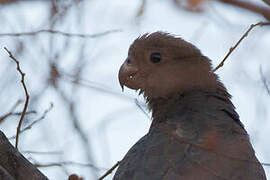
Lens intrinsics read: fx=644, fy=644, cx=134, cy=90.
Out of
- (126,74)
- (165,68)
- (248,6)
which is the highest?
(248,6)

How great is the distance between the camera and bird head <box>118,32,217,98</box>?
6.23 meters

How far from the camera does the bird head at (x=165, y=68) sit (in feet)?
20.4

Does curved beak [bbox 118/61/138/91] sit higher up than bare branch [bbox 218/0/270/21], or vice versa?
bare branch [bbox 218/0/270/21]

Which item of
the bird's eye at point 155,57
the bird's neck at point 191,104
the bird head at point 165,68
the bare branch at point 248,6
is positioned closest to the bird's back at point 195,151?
the bird's neck at point 191,104

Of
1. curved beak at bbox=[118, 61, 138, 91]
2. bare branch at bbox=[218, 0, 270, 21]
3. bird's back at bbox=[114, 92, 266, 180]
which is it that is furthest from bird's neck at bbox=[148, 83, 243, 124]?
bare branch at bbox=[218, 0, 270, 21]

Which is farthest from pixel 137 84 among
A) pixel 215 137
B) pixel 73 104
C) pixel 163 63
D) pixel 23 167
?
pixel 73 104

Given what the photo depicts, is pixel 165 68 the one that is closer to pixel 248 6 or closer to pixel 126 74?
pixel 126 74

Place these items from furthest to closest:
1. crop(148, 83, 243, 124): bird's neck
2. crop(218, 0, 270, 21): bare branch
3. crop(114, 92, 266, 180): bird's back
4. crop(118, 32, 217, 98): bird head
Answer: crop(218, 0, 270, 21): bare branch → crop(118, 32, 217, 98): bird head → crop(148, 83, 243, 124): bird's neck → crop(114, 92, 266, 180): bird's back

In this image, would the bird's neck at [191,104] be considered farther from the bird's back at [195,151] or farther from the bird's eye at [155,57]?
the bird's eye at [155,57]

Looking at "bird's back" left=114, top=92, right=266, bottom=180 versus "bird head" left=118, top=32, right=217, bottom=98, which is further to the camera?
"bird head" left=118, top=32, right=217, bottom=98

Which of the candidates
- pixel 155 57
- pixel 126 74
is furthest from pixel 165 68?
pixel 126 74

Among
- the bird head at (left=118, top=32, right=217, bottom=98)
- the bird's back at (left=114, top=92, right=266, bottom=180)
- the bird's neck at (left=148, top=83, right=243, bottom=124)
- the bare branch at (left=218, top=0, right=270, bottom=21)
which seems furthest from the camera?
the bare branch at (left=218, top=0, right=270, bottom=21)

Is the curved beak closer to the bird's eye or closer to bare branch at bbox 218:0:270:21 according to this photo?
the bird's eye

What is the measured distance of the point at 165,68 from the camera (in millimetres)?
6305
